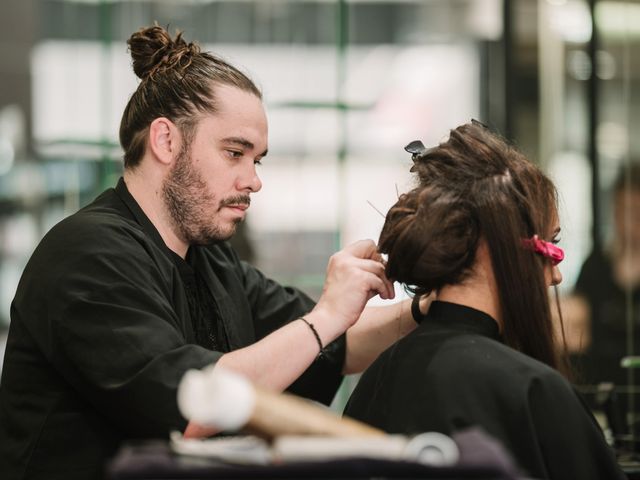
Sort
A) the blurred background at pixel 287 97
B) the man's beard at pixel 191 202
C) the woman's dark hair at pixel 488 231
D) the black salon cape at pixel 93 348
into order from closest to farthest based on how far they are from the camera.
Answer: the woman's dark hair at pixel 488 231, the black salon cape at pixel 93 348, the man's beard at pixel 191 202, the blurred background at pixel 287 97

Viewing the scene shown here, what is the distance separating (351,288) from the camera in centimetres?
196

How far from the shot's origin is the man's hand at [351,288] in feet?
6.45

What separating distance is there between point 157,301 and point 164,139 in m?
0.37

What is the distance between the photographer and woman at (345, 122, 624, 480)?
1630 millimetres

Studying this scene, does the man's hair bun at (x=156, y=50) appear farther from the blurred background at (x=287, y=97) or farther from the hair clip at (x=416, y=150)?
the blurred background at (x=287, y=97)

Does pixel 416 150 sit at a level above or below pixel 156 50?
below

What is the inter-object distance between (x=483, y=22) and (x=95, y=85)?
146cm

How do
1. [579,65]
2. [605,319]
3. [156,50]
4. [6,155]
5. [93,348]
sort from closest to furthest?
[93,348] < [156,50] < [605,319] < [579,65] < [6,155]

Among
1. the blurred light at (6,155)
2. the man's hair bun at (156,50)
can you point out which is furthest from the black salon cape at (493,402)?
the blurred light at (6,155)

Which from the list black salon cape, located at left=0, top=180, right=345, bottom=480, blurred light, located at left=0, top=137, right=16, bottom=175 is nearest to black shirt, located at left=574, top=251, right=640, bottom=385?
black salon cape, located at left=0, top=180, right=345, bottom=480

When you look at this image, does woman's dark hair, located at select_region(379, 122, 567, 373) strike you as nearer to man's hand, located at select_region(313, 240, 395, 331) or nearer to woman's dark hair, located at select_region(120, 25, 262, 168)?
man's hand, located at select_region(313, 240, 395, 331)

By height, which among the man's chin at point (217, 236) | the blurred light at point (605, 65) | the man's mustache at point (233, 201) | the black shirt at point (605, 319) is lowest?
the black shirt at point (605, 319)

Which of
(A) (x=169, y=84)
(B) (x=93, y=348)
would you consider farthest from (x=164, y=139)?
(B) (x=93, y=348)

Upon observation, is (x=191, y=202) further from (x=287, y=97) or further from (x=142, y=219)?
(x=287, y=97)
